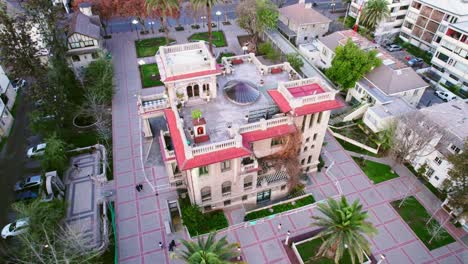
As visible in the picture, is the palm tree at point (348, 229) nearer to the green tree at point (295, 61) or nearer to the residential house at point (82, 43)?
the green tree at point (295, 61)

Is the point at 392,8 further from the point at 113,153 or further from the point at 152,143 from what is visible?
the point at 113,153

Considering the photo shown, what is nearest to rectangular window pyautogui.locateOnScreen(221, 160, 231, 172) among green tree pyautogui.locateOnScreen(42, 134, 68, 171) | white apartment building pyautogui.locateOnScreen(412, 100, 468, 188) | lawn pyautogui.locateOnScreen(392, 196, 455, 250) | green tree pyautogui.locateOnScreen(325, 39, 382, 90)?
green tree pyautogui.locateOnScreen(42, 134, 68, 171)

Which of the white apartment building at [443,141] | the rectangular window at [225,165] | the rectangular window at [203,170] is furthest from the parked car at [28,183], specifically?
the white apartment building at [443,141]

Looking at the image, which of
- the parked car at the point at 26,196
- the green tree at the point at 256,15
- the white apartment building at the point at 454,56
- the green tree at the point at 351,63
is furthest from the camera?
the green tree at the point at 256,15

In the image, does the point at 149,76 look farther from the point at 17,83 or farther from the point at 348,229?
the point at 348,229

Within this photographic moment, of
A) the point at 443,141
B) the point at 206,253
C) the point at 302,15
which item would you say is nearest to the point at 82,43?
the point at 302,15
